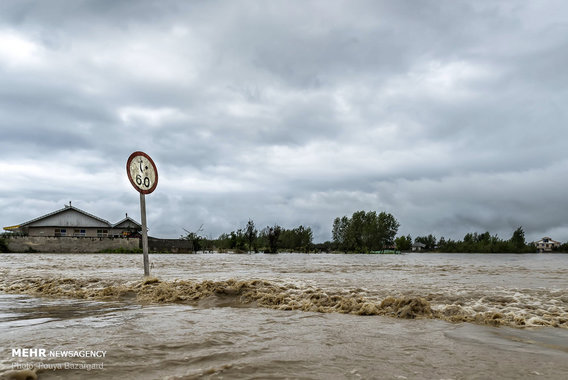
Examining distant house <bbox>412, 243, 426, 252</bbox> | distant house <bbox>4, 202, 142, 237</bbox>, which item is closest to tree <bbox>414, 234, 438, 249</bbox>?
distant house <bbox>412, 243, 426, 252</bbox>

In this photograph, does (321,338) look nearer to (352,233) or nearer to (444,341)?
(444,341)

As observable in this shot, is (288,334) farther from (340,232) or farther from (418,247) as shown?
(418,247)

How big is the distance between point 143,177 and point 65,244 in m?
35.2

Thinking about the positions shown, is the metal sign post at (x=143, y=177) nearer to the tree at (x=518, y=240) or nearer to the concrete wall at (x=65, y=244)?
the concrete wall at (x=65, y=244)

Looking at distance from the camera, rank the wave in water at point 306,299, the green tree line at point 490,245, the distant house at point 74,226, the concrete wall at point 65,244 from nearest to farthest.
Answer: the wave in water at point 306,299, the concrete wall at point 65,244, the distant house at point 74,226, the green tree line at point 490,245

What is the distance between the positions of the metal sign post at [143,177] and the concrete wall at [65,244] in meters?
34.1

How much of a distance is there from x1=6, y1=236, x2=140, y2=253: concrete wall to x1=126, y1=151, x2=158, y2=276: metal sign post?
112ft

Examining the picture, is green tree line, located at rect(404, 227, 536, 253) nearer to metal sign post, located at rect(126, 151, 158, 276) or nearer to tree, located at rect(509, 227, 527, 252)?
tree, located at rect(509, 227, 527, 252)

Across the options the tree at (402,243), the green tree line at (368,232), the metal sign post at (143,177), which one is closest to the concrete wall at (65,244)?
the metal sign post at (143,177)

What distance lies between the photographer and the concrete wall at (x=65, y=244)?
1435 inches

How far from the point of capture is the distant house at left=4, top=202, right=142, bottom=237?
43.0m

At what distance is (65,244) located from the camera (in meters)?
37.7

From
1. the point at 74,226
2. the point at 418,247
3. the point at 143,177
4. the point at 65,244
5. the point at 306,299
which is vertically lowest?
the point at 418,247

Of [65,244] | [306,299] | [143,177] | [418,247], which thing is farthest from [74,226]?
[418,247]
